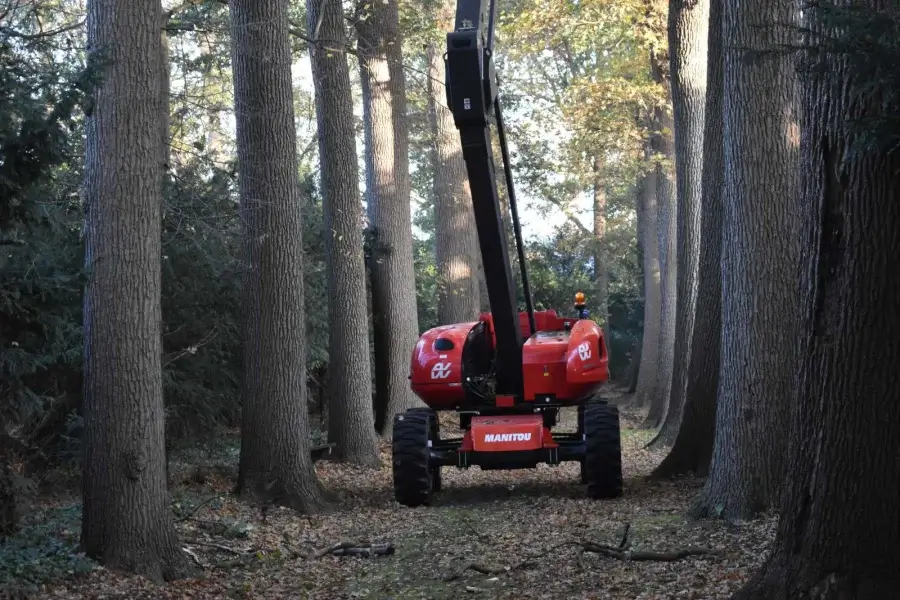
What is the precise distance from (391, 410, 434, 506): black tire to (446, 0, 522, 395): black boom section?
1.60 m

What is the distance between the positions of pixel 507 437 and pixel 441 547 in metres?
2.63

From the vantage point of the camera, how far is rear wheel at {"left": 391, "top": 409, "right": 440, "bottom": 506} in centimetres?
1205

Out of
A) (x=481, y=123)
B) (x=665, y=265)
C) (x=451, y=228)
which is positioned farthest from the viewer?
(x=451, y=228)

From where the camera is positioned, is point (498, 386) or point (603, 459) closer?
point (603, 459)

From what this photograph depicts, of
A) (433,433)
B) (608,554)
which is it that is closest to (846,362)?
(608,554)

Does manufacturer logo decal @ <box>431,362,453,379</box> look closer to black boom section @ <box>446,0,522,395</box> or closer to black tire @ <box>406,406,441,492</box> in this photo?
black tire @ <box>406,406,441,492</box>

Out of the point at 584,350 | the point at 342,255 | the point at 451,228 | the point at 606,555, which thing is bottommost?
the point at 606,555

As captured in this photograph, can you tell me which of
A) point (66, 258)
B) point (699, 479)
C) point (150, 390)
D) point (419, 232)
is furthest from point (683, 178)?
point (419, 232)

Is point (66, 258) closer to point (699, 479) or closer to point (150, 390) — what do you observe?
point (150, 390)

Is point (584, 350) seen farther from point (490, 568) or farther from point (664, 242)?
point (664, 242)

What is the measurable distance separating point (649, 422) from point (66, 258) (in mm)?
15489

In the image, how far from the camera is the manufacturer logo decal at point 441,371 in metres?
12.7

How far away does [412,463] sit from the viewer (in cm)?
1205

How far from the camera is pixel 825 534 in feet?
18.1
